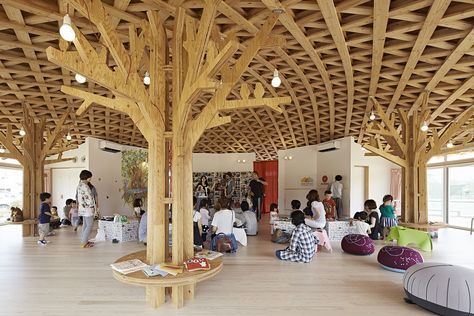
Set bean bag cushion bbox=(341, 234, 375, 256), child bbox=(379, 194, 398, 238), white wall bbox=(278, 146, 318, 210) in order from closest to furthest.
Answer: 1. bean bag cushion bbox=(341, 234, 375, 256)
2. child bbox=(379, 194, 398, 238)
3. white wall bbox=(278, 146, 318, 210)

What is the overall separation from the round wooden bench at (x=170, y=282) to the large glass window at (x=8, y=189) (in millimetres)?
13166

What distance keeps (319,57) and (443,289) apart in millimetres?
5694

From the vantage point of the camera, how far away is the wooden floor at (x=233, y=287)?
3.60 metres

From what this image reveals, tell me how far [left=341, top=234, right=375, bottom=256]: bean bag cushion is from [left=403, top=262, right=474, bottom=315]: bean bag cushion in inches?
94.4

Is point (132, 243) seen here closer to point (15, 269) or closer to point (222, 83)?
point (15, 269)

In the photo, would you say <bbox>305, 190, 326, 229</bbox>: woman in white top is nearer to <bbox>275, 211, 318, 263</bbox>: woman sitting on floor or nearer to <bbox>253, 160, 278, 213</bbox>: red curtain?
<bbox>275, 211, 318, 263</bbox>: woman sitting on floor

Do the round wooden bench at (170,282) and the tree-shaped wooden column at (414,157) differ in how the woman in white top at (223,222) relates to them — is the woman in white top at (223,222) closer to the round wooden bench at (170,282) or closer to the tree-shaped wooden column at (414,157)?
the round wooden bench at (170,282)

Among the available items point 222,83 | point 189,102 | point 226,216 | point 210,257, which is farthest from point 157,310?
point 226,216

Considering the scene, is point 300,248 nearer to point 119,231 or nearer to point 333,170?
point 119,231

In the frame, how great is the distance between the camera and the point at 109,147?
13.8m

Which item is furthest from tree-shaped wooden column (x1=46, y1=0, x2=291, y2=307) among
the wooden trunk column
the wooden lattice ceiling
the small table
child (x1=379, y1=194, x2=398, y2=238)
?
child (x1=379, y1=194, x2=398, y2=238)

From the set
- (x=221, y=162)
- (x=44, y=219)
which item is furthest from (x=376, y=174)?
(x=44, y=219)

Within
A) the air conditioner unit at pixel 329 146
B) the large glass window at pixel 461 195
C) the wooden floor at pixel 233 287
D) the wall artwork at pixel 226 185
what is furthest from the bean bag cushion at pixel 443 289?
the wall artwork at pixel 226 185

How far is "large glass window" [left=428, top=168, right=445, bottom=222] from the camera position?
13.2m
